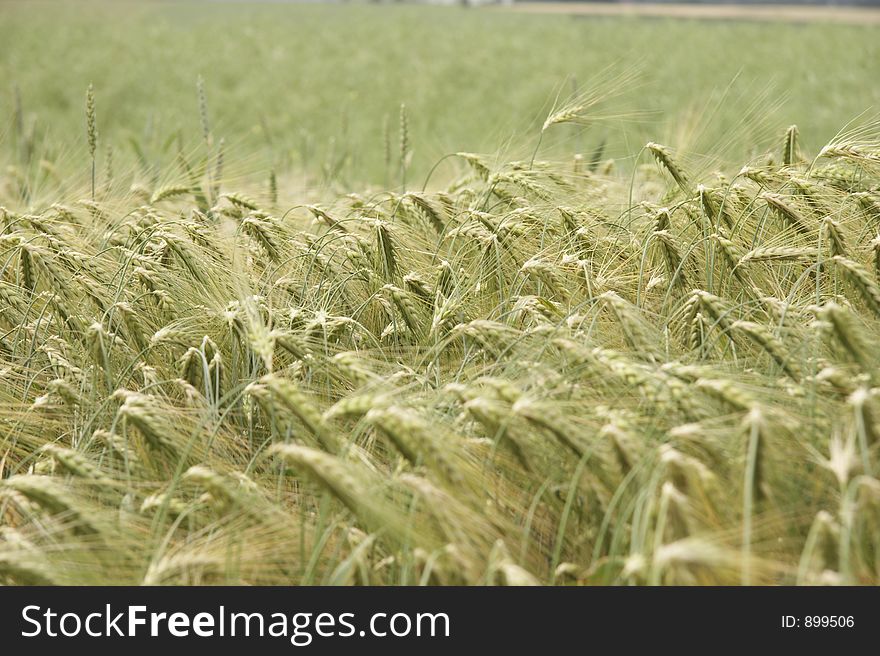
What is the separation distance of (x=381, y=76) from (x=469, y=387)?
12.8 m


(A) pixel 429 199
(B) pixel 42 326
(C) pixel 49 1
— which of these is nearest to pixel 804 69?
(A) pixel 429 199

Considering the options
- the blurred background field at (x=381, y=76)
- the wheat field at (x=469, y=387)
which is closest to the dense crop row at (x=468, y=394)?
the wheat field at (x=469, y=387)

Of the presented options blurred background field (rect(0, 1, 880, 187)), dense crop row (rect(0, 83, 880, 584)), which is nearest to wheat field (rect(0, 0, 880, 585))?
dense crop row (rect(0, 83, 880, 584))

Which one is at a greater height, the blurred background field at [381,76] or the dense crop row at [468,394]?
the blurred background field at [381,76]

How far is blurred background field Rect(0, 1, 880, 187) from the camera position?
27.1 feet

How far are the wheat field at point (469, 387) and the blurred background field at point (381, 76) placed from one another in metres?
1.84

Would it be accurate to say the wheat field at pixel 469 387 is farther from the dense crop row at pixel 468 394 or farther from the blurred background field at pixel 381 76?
the blurred background field at pixel 381 76

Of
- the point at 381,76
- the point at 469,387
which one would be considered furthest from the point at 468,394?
the point at 381,76

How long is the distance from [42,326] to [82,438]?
27.5 inches

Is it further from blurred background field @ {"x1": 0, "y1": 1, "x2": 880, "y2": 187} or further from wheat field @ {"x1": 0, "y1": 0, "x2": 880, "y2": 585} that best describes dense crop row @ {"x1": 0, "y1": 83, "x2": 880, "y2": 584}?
blurred background field @ {"x1": 0, "y1": 1, "x2": 880, "y2": 187}

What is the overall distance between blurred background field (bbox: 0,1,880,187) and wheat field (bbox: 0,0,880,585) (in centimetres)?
184

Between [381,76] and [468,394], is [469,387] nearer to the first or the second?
[468,394]

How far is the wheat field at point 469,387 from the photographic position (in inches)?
53.5

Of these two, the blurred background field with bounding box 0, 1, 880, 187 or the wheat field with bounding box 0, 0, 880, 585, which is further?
the blurred background field with bounding box 0, 1, 880, 187
